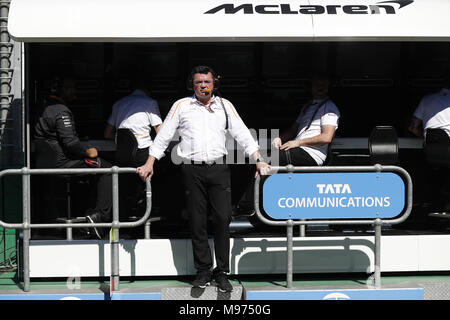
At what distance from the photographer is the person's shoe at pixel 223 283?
4934 millimetres

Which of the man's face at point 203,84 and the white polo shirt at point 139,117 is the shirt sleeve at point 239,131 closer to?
the man's face at point 203,84

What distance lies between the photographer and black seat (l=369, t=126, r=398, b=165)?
5773 mm

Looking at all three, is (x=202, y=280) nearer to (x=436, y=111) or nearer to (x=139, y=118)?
(x=139, y=118)

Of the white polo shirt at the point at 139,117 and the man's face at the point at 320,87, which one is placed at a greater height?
the man's face at the point at 320,87

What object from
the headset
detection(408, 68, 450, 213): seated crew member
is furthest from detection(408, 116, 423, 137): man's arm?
the headset

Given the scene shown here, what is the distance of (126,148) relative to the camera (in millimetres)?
5812

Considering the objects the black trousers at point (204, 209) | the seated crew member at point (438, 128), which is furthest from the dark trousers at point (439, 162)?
the black trousers at point (204, 209)

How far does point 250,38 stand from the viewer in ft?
17.5

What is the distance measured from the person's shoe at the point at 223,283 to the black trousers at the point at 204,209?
1.6 inches

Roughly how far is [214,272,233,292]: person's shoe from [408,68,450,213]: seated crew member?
229 centimetres

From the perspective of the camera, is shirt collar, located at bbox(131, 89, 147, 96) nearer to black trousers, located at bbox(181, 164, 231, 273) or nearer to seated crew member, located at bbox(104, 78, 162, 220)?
seated crew member, located at bbox(104, 78, 162, 220)

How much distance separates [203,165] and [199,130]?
269 millimetres
